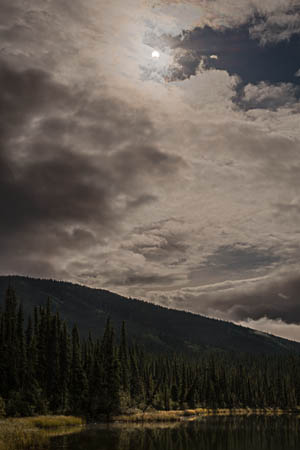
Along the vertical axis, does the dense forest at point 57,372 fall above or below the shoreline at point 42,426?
above

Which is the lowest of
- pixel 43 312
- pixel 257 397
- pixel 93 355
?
pixel 257 397

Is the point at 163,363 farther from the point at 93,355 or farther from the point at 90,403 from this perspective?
the point at 90,403

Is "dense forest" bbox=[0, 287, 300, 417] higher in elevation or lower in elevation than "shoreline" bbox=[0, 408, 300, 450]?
higher

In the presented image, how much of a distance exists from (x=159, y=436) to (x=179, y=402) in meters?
92.0

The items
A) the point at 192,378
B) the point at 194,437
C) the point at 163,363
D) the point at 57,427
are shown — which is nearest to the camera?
the point at 194,437

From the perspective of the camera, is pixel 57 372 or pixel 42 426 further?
pixel 57 372

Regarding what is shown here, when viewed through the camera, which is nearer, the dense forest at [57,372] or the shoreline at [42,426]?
the shoreline at [42,426]

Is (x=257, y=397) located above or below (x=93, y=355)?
below

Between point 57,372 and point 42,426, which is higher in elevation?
point 57,372

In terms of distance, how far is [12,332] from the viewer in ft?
323

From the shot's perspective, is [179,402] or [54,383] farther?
[179,402]

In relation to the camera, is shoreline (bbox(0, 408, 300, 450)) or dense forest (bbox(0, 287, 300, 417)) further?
dense forest (bbox(0, 287, 300, 417))

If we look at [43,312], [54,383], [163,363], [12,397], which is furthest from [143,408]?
[163,363]

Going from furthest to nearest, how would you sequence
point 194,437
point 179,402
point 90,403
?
point 179,402 < point 90,403 < point 194,437
